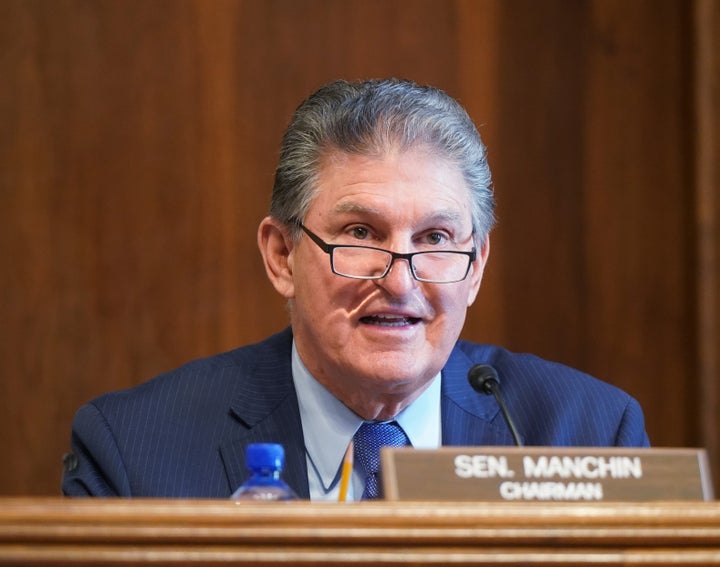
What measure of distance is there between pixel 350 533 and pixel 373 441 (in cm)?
92

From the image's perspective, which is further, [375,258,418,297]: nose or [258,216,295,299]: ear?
[258,216,295,299]: ear

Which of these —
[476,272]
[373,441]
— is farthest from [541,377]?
[373,441]

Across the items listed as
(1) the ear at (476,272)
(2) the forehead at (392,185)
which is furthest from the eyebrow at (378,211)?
(1) the ear at (476,272)

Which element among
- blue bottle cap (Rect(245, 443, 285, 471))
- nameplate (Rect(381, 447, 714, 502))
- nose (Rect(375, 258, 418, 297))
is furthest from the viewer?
nose (Rect(375, 258, 418, 297))

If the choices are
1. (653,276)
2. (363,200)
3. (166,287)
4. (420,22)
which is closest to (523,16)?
(420,22)

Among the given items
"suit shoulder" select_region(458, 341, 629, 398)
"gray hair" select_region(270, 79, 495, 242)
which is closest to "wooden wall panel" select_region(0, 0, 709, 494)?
"suit shoulder" select_region(458, 341, 629, 398)

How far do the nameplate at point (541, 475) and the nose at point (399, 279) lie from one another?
612 millimetres

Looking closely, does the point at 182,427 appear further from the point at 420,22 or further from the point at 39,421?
the point at 420,22

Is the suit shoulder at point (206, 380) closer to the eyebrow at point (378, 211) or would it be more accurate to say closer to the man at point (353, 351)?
the man at point (353, 351)

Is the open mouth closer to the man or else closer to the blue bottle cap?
the man

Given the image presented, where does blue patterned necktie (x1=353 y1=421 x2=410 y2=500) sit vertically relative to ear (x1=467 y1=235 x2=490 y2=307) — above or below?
below

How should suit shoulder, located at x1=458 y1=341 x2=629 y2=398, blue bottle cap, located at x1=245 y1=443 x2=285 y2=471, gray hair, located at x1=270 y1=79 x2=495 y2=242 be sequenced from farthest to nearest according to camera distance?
suit shoulder, located at x1=458 y1=341 x2=629 y2=398 < gray hair, located at x1=270 y1=79 x2=495 y2=242 < blue bottle cap, located at x1=245 y1=443 x2=285 y2=471

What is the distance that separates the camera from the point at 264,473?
144cm

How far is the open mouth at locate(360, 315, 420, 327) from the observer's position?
1.87m
